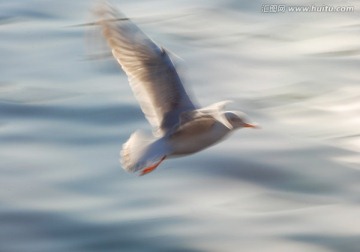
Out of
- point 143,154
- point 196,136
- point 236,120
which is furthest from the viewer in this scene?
point 236,120

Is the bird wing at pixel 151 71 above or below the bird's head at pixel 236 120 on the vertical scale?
above

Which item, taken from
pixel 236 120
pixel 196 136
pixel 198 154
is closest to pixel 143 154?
pixel 196 136

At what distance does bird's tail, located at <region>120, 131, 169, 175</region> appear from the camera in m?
6.50

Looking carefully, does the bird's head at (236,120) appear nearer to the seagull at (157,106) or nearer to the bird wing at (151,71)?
the seagull at (157,106)

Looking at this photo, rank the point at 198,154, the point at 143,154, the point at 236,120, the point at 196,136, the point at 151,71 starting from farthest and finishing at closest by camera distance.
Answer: the point at 198,154, the point at 236,120, the point at 151,71, the point at 196,136, the point at 143,154

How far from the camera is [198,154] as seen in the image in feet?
31.0

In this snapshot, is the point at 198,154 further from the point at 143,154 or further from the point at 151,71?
the point at 143,154

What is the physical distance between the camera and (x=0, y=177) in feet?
29.8

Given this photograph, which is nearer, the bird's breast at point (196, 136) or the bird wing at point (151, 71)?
the bird's breast at point (196, 136)

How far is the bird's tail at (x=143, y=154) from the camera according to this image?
21.3 ft

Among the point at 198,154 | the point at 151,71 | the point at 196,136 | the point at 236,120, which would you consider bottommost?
the point at 198,154

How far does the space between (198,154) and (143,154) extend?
2870 millimetres

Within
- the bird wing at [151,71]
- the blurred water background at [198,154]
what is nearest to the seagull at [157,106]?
the bird wing at [151,71]

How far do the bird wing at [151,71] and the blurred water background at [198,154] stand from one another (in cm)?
150
